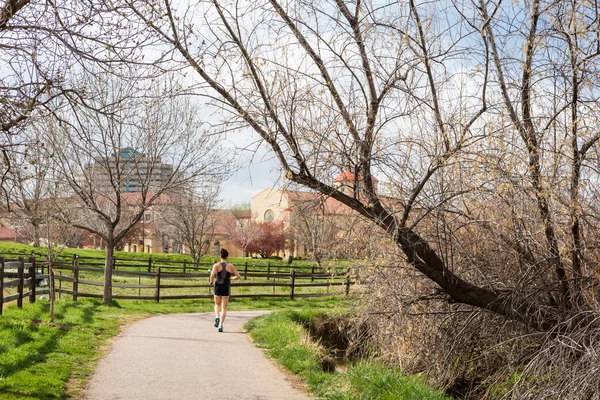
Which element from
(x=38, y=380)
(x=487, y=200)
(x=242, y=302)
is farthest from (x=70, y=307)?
(x=487, y=200)

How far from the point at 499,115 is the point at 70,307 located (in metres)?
12.9

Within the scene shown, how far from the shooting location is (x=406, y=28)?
7.81m

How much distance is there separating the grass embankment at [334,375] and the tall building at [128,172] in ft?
26.7

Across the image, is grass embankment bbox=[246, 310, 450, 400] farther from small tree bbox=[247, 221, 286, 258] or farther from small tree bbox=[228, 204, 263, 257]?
small tree bbox=[247, 221, 286, 258]

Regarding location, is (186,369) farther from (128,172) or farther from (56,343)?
(128,172)

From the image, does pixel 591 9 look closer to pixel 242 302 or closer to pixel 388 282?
pixel 388 282

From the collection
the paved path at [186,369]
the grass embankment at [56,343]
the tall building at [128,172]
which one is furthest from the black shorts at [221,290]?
the tall building at [128,172]

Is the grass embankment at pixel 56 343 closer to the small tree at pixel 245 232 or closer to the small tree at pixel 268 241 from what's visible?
the small tree at pixel 245 232

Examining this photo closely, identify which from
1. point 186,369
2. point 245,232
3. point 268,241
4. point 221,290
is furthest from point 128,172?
point 268,241

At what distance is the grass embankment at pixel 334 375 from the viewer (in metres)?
7.55

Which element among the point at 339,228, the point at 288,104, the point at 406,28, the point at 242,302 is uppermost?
the point at 406,28

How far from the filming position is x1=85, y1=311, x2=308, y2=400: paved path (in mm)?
7793

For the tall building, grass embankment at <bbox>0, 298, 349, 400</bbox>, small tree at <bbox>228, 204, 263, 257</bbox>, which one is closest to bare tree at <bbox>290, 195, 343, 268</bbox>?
grass embankment at <bbox>0, 298, 349, 400</bbox>

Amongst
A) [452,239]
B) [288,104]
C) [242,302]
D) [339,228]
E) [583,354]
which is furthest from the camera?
[242,302]
